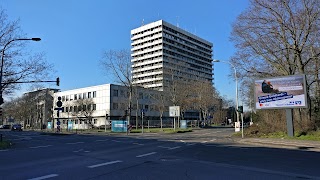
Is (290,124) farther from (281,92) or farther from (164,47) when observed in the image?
(164,47)

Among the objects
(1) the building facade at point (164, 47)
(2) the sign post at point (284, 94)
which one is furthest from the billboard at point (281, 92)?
(1) the building facade at point (164, 47)

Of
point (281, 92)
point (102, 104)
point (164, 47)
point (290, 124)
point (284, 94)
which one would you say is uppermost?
point (164, 47)

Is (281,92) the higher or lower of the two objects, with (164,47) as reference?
lower

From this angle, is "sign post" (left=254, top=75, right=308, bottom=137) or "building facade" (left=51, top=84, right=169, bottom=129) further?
"building facade" (left=51, top=84, right=169, bottom=129)

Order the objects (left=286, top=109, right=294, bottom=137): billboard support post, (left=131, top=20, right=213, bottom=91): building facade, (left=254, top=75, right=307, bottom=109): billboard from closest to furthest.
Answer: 1. (left=254, top=75, right=307, bottom=109): billboard
2. (left=286, top=109, right=294, bottom=137): billboard support post
3. (left=131, top=20, right=213, bottom=91): building facade

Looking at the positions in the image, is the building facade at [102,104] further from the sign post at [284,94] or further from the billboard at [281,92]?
the sign post at [284,94]

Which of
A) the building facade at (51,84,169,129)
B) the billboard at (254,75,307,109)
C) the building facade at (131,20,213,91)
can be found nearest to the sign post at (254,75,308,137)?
the billboard at (254,75,307,109)

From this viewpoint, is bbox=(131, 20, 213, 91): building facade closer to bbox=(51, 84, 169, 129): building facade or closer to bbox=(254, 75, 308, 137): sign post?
bbox=(51, 84, 169, 129): building facade

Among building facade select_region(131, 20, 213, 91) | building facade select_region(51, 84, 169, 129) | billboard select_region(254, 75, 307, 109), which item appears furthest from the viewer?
building facade select_region(131, 20, 213, 91)

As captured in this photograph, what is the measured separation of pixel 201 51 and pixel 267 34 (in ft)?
443

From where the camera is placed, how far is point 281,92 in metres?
29.3

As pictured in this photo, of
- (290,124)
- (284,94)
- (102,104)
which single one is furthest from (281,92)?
(102,104)

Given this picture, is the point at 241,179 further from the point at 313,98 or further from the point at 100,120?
the point at 100,120

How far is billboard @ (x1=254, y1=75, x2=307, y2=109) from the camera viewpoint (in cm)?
2822
